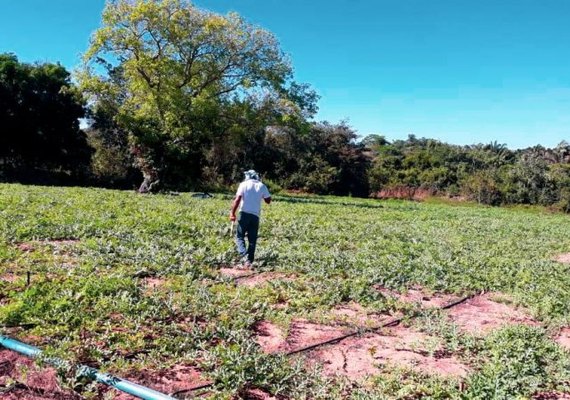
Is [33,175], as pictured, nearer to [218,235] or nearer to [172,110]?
[172,110]

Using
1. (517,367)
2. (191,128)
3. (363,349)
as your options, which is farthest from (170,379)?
(191,128)

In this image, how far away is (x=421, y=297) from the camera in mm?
7207

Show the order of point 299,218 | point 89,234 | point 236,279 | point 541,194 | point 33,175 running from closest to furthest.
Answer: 1. point 236,279
2. point 89,234
3. point 299,218
4. point 33,175
5. point 541,194

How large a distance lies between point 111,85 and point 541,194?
34.3 m

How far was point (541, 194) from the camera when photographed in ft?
133

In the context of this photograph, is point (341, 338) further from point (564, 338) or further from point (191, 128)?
point (191, 128)

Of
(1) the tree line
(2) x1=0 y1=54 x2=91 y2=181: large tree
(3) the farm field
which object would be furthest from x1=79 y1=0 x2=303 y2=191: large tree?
(3) the farm field

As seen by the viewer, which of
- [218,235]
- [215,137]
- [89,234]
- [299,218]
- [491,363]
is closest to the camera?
[491,363]

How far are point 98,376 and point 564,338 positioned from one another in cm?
503

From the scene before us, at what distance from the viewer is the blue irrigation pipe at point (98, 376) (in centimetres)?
362

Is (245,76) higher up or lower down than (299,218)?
higher up

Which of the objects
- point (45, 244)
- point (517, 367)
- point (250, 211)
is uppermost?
point (250, 211)

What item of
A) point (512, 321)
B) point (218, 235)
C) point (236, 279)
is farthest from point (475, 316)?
point (218, 235)

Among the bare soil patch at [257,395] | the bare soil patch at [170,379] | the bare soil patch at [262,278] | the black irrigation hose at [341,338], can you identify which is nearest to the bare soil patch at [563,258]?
the black irrigation hose at [341,338]
